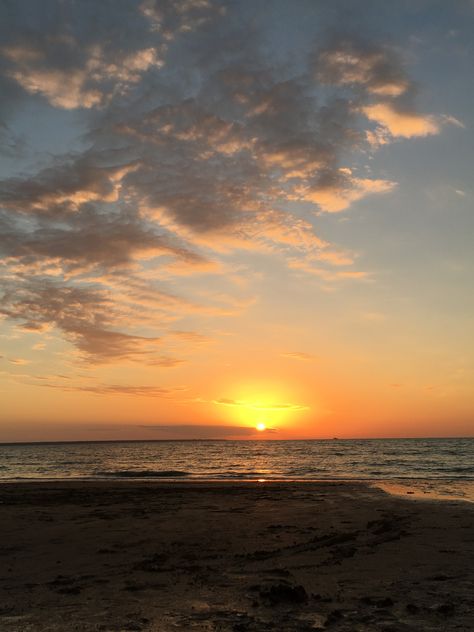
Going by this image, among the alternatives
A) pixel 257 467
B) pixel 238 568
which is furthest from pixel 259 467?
pixel 238 568

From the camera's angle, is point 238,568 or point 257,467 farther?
point 257,467

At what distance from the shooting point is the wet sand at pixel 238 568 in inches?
265

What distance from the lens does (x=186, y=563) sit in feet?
33.4

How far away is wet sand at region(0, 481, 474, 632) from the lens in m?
6.72

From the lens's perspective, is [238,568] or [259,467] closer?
[238,568]

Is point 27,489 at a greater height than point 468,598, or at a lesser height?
lesser

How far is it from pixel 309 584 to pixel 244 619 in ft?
7.59

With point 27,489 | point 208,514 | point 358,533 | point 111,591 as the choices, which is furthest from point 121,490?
point 111,591

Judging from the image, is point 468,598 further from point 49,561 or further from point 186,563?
point 49,561

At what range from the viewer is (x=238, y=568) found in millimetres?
9680

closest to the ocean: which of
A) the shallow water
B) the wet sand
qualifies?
the shallow water

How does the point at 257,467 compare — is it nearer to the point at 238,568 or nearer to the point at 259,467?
the point at 259,467

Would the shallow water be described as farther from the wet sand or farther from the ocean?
the wet sand

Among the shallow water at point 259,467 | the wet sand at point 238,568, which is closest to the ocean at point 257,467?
the shallow water at point 259,467
